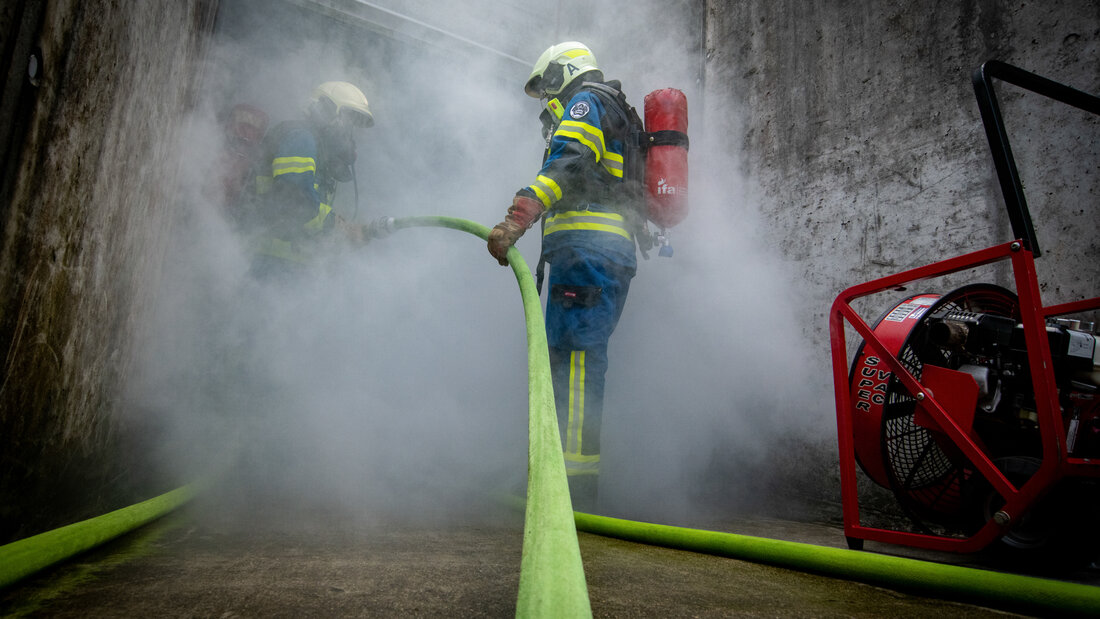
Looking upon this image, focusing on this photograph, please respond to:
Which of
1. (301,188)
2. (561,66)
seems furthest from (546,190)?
(301,188)

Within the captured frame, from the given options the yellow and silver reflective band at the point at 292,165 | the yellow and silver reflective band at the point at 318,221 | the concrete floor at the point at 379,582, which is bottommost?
the concrete floor at the point at 379,582

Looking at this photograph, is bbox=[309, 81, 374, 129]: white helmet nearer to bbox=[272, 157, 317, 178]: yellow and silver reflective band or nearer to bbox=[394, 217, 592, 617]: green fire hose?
bbox=[272, 157, 317, 178]: yellow and silver reflective band

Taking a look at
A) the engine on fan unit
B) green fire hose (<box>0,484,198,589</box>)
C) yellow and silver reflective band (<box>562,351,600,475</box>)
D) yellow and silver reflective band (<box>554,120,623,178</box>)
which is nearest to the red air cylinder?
yellow and silver reflective band (<box>554,120,623,178</box>)

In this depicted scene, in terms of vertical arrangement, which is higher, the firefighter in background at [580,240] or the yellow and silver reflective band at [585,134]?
the yellow and silver reflective band at [585,134]

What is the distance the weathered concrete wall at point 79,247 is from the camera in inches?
58.2

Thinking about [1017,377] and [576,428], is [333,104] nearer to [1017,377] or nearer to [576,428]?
[576,428]

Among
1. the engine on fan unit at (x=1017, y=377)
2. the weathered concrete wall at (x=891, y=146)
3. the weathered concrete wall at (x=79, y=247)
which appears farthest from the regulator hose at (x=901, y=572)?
the weathered concrete wall at (x=79, y=247)

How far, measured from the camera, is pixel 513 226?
245cm

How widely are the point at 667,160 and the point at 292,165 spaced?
2.30 meters

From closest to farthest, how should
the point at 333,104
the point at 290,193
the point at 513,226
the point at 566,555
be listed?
the point at 566,555 → the point at 513,226 → the point at 290,193 → the point at 333,104

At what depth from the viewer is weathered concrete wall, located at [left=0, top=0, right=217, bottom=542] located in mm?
1479

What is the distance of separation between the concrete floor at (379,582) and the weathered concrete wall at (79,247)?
40cm

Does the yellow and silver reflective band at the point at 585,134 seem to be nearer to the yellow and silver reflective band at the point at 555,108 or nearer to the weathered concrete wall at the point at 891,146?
the yellow and silver reflective band at the point at 555,108

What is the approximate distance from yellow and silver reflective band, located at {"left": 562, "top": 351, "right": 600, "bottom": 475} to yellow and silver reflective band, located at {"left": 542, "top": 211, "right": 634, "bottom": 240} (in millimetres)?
641
